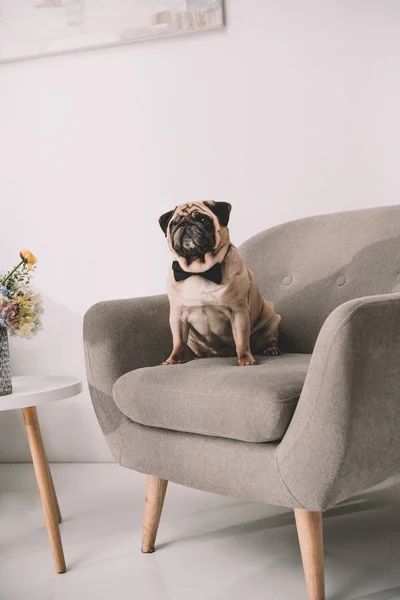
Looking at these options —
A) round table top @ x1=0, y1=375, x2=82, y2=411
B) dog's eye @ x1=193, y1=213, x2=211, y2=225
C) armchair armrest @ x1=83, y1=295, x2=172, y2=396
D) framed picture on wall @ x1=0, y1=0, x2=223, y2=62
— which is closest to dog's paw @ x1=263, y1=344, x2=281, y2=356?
armchair armrest @ x1=83, y1=295, x2=172, y2=396

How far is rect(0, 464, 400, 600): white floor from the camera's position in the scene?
1.57 meters

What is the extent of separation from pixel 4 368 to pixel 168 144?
1.29 metres

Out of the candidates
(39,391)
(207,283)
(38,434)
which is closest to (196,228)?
(207,283)

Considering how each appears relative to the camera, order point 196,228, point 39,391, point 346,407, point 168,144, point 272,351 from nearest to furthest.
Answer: point 346,407, point 39,391, point 196,228, point 272,351, point 168,144

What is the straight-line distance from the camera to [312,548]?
139 cm

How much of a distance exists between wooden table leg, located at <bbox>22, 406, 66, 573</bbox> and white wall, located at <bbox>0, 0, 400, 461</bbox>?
41.2 inches

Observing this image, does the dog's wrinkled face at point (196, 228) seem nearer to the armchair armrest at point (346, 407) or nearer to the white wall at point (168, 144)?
the armchair armrest at point (346, 407)

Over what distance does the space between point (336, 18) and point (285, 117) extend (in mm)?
389

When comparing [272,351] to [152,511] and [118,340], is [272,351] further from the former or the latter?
[152,511]

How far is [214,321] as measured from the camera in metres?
1.91

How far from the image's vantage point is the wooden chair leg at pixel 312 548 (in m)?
1.39

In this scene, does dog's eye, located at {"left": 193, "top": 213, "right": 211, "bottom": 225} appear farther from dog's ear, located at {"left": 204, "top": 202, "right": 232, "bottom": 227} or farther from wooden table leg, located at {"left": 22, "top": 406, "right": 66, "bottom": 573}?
wooden table leg, located at {"left": 22, "top": 406, "right": 66, "bottom": 573}

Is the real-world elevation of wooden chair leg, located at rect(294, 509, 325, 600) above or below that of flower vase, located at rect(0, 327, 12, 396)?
below

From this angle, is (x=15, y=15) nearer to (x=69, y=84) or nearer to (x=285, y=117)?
(x=69, y=84)
